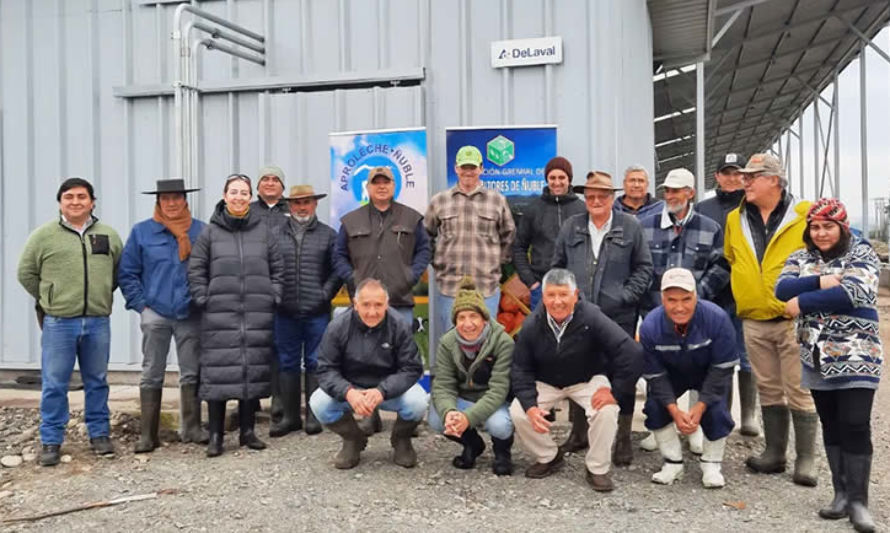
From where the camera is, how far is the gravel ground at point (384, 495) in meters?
3.91

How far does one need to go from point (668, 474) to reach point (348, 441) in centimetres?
186

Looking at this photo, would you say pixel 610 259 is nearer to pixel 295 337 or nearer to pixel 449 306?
pixel 449 306

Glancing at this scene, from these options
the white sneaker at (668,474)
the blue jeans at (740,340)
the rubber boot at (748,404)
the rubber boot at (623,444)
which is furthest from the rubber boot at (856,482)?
the rubber boot at (748,404)

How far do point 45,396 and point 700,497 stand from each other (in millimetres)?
3959

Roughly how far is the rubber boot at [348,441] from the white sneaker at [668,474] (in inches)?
68.3

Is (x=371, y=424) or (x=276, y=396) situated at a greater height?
(x=276, y=396)

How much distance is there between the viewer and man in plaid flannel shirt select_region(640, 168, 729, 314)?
4891 millimetres

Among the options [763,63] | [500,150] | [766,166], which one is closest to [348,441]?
[500,150]

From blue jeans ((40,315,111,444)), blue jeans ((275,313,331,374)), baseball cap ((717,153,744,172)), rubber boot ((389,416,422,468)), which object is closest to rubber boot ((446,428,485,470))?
rubber boot ((389,416,422,468))

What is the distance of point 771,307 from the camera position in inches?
175

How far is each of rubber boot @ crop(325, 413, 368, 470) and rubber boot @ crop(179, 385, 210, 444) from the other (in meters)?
1.12

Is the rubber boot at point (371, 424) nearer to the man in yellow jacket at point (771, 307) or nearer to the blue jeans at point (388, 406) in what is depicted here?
the blue jeans at point (388, 406)

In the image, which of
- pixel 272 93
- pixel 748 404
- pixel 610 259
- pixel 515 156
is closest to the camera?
pixel 610 259

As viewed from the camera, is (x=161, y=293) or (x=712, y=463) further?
(x=161, y=293)
